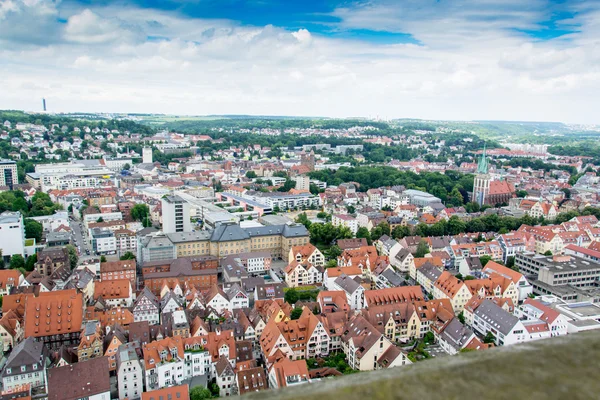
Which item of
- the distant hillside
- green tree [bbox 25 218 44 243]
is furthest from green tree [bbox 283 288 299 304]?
the distant hillside

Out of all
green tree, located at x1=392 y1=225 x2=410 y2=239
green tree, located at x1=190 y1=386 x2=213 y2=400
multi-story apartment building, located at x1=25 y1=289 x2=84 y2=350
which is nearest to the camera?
green tree, located at x1=190 y1=386 x2=213 y2=400

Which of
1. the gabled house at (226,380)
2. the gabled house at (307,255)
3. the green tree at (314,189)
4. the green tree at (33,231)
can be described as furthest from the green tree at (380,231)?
the green tree at (33,231)

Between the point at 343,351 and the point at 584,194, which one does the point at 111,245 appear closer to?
the point at 343,351

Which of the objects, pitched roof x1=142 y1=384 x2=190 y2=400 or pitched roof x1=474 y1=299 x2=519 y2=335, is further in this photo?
pitched roof x1=474 y1=299 x2=519 y2=335

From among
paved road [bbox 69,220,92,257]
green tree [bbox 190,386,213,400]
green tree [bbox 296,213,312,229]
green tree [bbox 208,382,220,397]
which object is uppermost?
green tree [bbox 296,213,312,229]

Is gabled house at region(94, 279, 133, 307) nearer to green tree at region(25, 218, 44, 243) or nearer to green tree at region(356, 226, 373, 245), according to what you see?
green tree at region(25, 218, 44, 243)

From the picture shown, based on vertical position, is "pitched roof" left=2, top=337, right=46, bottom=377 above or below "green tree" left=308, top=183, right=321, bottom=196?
above
